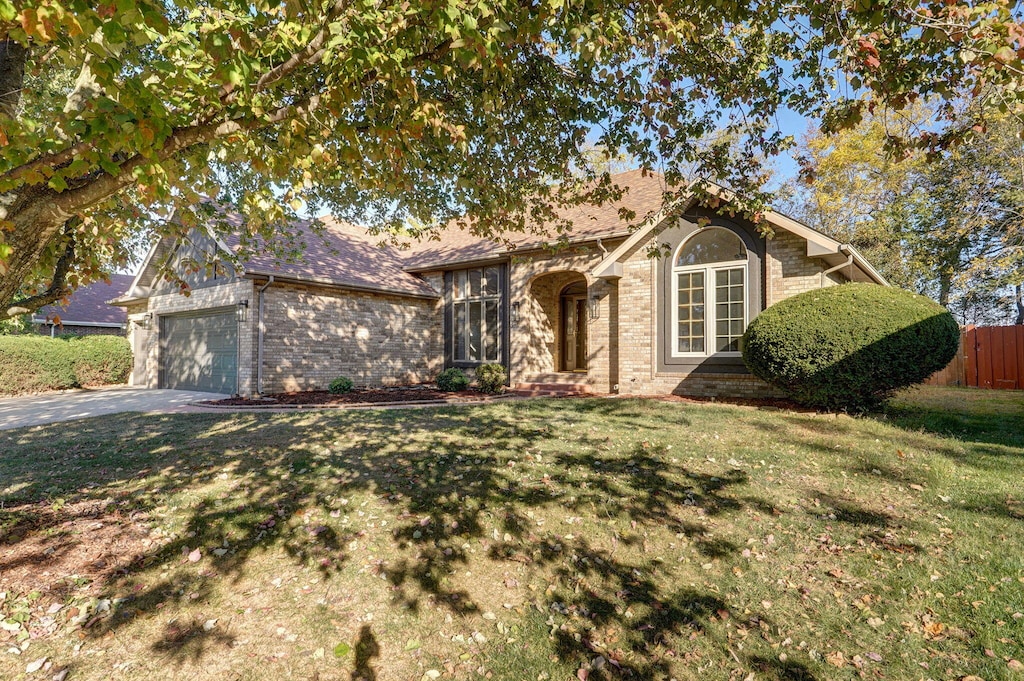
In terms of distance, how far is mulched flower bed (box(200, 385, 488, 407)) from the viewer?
38.7 ft

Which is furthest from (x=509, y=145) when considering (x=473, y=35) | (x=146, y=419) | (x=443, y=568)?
(x=146, y=419)

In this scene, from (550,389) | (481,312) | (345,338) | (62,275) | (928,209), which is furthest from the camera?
(928,209)

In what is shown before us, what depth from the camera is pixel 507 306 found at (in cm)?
1528

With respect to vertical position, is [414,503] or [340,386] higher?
[340,386]

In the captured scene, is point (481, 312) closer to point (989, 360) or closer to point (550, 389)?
point (550, 389)

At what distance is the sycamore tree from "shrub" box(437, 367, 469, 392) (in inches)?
300

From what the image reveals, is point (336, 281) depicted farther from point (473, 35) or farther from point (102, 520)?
point (473, 35)

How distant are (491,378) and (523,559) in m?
10.3

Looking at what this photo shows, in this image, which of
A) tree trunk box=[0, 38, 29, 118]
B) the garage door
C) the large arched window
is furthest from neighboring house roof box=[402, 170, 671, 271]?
tree trunk box=[0, 38, 29, 118]

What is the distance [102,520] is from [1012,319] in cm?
3641

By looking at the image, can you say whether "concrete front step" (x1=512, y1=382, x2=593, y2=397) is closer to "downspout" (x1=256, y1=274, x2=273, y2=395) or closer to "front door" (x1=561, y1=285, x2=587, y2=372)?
"front door" (x1=561, y1=285, x2=587, y2=372)

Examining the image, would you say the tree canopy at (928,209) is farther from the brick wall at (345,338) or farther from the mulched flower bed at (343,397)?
the mulched flower bed at (343,397)

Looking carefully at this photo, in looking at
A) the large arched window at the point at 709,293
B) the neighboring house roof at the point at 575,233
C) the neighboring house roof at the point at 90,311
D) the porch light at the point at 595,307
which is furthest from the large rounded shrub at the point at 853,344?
the neighboring house roof at the point at 90,311

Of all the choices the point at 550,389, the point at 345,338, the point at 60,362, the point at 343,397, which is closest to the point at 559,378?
the point at 550,389
